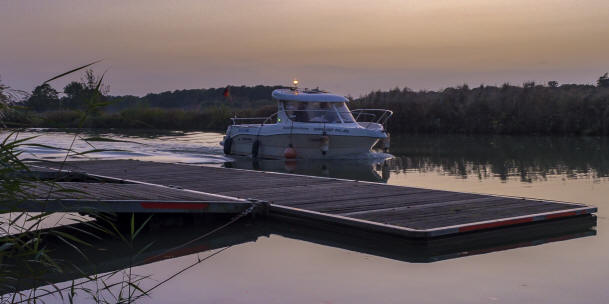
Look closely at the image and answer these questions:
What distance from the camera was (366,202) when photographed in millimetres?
8602

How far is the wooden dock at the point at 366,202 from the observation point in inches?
285

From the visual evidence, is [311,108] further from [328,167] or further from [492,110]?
[492,110]

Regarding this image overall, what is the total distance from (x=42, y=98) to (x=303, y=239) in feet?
12.9

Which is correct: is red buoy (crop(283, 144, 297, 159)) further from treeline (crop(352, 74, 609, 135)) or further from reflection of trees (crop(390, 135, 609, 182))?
treeline (crop(352, 74, 609, 135))

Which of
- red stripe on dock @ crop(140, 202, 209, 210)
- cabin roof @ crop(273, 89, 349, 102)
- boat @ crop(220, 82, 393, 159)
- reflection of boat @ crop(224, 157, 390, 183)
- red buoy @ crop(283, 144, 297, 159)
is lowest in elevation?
reflection of boat @ crop(224, 157, 390, 183)

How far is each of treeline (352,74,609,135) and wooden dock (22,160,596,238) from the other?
22295mm

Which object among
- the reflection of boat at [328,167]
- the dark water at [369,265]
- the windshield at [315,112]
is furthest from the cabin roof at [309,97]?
the dark water at [369,265]

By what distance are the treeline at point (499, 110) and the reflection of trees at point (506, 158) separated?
13.7 ft

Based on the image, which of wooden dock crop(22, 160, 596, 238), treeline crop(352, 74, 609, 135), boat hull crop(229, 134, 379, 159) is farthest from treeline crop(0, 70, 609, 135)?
wooden dock crop(22, 160, 596, 238)

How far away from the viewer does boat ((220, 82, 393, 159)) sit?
19.6m

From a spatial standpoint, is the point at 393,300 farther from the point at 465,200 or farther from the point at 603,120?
the point at 603,120

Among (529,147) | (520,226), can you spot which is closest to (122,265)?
(520,226)

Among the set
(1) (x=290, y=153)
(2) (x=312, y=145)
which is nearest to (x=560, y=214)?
(2) (x=312, y=145)

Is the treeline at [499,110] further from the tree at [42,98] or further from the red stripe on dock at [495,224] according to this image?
the tree at [42,98]
